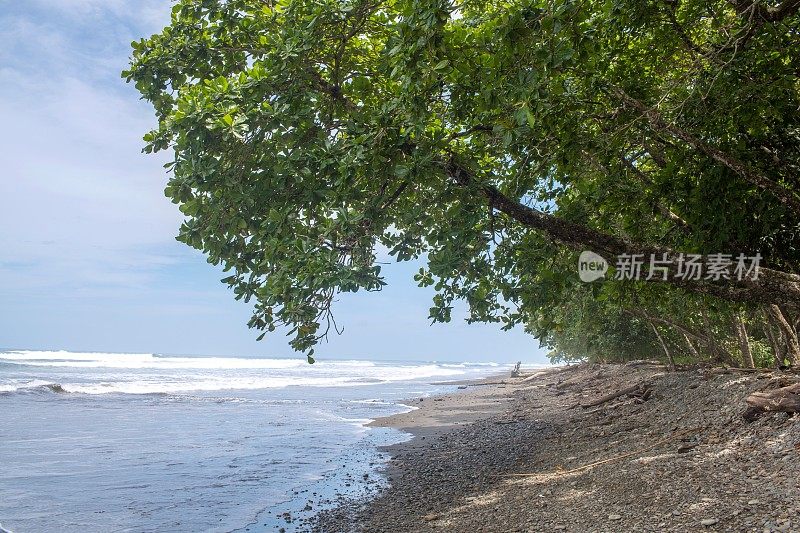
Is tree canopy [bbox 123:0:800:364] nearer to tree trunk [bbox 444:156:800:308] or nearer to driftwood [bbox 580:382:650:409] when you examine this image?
tree trunk [bbox 444:156:800:308]

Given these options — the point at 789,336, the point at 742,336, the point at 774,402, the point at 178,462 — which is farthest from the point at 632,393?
the point at 178,462

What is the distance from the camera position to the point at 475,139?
9.79m

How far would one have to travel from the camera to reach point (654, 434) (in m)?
10.2

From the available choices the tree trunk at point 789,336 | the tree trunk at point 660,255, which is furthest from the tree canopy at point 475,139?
the tree trunk at point 789,336

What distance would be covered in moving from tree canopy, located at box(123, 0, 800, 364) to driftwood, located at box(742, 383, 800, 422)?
125 cm

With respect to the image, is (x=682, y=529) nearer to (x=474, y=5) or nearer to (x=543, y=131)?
(x=543, y=131)

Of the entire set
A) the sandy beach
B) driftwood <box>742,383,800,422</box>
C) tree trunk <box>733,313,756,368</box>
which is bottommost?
the sandy beach

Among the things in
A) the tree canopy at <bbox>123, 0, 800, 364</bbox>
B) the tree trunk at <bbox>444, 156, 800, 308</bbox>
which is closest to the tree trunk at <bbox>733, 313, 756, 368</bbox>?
the tree canopy at <bbox>123, 0, 800, 364</bbox>

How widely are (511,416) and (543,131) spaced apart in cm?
1287

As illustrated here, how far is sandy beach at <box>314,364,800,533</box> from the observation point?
239 inches

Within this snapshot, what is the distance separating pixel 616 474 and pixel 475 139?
17.4 feet

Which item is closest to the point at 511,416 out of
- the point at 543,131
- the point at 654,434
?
the point at 654,434

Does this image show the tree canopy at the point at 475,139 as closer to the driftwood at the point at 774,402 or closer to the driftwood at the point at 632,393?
the driftwood at the point at 774,402

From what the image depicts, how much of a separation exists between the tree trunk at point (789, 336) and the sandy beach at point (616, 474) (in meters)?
1.57
